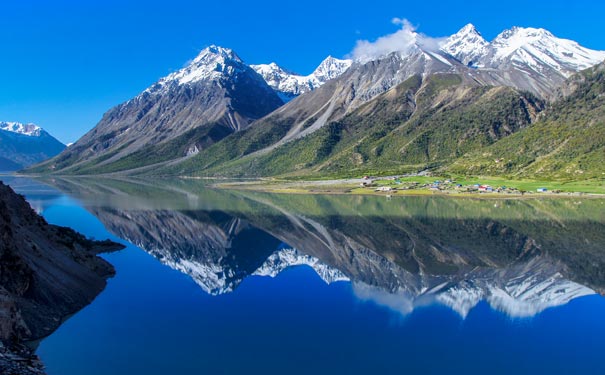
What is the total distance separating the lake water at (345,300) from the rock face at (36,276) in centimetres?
164

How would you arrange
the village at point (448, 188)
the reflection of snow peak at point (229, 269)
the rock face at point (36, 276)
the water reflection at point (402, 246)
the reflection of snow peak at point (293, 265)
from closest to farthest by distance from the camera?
the rock face at point (36, 276) → the water reflection at point (402, 246) → the reflection of snow peak at point (229, 269) → the reflection of snow peak at point (293, 265) → the village at point (448, 188)

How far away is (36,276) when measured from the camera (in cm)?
4194

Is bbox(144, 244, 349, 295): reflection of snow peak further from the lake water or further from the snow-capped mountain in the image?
the snow-capped mountain

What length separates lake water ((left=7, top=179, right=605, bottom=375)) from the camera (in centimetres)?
3456

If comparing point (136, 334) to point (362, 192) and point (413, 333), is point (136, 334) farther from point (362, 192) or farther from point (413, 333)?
point (362, 192)

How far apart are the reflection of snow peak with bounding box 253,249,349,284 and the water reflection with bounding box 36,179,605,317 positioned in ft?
0.52

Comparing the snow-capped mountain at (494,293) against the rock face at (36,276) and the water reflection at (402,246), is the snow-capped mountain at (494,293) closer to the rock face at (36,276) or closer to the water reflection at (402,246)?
the water reflection at (402,246)

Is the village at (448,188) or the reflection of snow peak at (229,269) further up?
the village at (448,188)

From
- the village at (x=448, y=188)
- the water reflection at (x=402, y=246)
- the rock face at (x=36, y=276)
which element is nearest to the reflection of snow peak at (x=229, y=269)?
the water reflection at (x=402, y=246)

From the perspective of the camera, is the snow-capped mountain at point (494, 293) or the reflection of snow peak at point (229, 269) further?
the reflection of snow peak at point (229, 269)

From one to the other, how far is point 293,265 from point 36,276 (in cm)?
3357

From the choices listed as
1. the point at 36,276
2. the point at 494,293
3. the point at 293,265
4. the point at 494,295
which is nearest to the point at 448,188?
the point at 293,265

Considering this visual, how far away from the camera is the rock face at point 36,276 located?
114 feet

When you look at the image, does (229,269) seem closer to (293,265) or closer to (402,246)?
(293,265)
